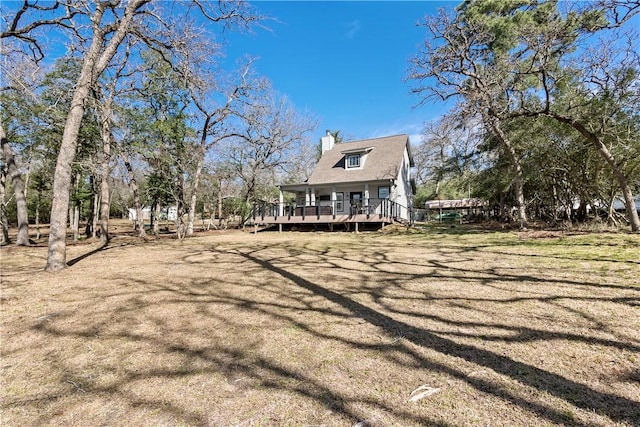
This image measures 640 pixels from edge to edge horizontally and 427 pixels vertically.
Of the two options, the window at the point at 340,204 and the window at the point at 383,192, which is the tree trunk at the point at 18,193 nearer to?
the window at the point at 340,204

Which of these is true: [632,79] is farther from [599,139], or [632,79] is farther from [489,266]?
[489,266]

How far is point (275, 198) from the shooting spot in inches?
1121

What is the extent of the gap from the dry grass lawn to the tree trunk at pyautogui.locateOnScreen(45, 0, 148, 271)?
1.29 m

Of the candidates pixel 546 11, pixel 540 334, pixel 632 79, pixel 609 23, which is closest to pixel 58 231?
pixel 540 334

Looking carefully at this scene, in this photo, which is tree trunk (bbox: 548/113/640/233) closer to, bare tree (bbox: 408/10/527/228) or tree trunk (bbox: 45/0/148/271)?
bare tree (bbox: 408/10/527/228)

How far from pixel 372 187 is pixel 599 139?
11450mm

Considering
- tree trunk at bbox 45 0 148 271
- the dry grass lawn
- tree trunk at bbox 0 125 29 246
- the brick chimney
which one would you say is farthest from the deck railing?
tree trunk at bbox 45 0 148 271

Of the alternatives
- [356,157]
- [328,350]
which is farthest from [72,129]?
[356,157]

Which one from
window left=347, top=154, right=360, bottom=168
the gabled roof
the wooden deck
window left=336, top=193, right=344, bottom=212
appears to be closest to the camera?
the wooden deck

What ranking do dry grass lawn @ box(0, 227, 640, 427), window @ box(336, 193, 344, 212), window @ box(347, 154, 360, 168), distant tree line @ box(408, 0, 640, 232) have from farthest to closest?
window @ box(347, 154, 360, 168) → window @ box(336, 193, 344, 212) → distant tree line @ box(408, 0, 640, 232) → dry grass lawn @ box(0, 227, 640, 427)

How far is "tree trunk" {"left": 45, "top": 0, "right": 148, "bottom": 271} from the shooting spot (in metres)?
6.62

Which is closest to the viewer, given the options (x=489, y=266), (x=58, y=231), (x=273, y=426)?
(x=273, y=426)

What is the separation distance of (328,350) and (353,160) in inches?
737

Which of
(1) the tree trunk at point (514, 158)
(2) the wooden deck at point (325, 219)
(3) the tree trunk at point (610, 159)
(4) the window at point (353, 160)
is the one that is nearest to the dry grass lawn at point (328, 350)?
(3) the tree trunk at point (610, 159)
